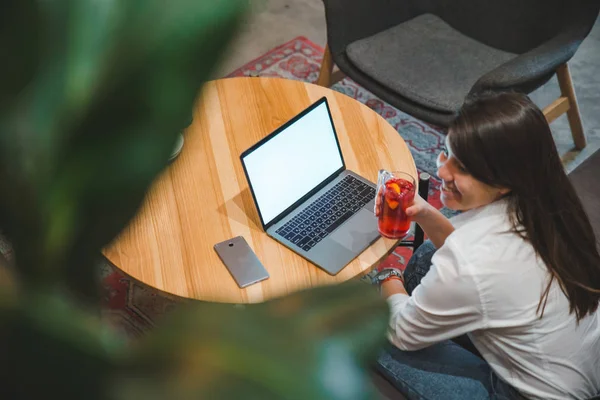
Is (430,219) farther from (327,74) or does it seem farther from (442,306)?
(327,74)

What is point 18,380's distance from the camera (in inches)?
5.2

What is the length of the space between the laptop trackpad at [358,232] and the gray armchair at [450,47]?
0.73m

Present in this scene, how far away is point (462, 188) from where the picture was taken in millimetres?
1492

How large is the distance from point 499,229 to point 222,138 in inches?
33.4

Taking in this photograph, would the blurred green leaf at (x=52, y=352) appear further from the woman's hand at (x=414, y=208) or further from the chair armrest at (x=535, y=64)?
the chair armrest at (x=535, y=64)

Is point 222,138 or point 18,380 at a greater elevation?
point 18,380

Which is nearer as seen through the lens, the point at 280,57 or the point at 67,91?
the point at 67,91

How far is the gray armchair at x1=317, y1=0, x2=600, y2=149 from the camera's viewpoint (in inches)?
91.8

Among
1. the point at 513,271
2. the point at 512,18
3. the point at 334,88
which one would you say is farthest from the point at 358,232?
the point at 334,88

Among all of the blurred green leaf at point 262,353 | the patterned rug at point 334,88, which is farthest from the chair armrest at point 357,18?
the blurred green leaf at point 262,353

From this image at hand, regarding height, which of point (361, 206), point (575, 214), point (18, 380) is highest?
point (18, 380)

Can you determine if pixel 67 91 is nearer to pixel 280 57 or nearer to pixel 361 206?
pixel 361 206

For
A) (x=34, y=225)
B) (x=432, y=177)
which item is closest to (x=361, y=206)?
(x=432, y=177)

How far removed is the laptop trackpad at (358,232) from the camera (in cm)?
167
